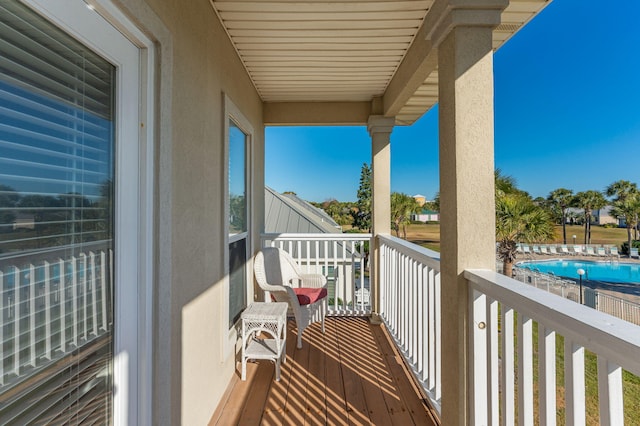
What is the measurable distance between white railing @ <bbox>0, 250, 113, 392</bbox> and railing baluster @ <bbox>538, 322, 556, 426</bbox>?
1540 millimetres

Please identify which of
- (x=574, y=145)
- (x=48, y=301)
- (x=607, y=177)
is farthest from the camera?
(x=574, y=145)

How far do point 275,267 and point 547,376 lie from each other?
2.90 metres

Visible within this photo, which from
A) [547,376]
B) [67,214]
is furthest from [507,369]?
[67,214]

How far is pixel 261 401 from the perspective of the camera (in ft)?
7.55

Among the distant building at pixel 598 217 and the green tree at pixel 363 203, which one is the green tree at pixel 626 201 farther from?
the green tree at pixel 363 203

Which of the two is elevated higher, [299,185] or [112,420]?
[299,185]

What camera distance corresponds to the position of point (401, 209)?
21.1m

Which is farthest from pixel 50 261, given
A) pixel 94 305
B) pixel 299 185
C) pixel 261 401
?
pixel 299 185

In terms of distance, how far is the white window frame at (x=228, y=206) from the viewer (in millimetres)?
2457

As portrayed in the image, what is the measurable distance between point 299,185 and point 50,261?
27.6m

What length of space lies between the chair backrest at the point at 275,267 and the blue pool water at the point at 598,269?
16.5m

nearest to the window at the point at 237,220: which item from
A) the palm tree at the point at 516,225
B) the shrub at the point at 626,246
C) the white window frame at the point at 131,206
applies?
the white window frame at the point at 131,206

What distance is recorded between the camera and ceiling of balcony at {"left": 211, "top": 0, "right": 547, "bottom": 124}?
213 cm

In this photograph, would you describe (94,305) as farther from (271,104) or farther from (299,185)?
(299,185)
